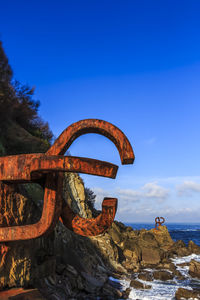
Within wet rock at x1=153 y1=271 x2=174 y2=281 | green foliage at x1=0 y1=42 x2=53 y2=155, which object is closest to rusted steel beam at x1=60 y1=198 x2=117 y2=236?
green foliage at x1=0 y1=42 x2=53 y2=155

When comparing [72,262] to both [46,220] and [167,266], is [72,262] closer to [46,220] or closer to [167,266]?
[46,220]

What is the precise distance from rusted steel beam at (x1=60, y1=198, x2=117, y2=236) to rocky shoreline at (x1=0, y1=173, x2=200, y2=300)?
50 centimetres

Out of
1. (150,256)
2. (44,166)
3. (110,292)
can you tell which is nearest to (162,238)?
(150,256)

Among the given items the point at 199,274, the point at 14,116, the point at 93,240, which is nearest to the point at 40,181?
the point at 93,240

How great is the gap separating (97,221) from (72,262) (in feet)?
21.9

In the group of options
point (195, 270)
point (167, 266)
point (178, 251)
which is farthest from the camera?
point (178, 251)

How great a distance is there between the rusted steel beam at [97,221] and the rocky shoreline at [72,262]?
504 millimetres

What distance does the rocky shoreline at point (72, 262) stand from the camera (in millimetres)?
2428

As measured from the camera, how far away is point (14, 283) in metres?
2.51

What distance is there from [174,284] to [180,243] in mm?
10988

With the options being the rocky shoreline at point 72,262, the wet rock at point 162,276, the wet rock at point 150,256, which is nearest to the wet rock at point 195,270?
the rocky shoreline at point 72,262

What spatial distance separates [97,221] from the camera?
2180 mm

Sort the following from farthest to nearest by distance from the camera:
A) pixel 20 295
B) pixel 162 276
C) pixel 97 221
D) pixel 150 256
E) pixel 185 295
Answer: pixel 150 256 < pixel 162 276 < pixel 185 295 < pixel 20 295 < pixel 97 221

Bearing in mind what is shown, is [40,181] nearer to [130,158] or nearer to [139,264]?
[130,158]
